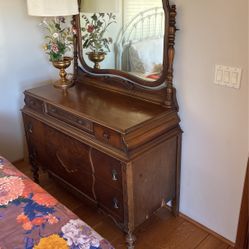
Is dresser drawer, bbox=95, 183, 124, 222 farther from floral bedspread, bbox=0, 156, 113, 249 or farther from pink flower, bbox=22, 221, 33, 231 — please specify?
pink flower, bbox=22, 221, 33, 231

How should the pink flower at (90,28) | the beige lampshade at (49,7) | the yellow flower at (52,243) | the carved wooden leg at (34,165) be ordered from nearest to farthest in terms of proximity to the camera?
1. the yellow flower at (52,243)
2. the beige lampshade at (49,7)
3. the pink flower at (90,28)
4. the carved wooden leg at (34,165)

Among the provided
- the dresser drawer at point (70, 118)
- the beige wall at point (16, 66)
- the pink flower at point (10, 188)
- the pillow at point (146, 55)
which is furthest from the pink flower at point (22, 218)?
the beige wall at point (16, 66)

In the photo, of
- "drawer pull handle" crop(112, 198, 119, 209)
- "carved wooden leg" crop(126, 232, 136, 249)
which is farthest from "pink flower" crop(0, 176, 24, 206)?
"carved wooden leg" crop(126, 232, 136, 249)

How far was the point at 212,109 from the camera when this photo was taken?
69.3 inches

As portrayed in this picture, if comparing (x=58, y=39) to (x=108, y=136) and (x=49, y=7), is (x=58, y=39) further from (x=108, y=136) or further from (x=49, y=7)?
(x=108, y=136)

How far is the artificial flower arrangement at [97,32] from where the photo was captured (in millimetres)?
2123

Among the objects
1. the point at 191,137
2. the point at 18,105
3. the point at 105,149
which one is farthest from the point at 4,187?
the point at 18,105

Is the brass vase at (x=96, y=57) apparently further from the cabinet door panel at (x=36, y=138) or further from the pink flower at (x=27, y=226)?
the pink flower at (x=27, y=226)

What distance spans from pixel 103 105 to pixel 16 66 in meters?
1.12

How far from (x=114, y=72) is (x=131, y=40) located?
27cm

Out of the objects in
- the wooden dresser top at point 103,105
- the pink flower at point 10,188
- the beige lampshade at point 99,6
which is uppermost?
the beige lampshade at point 99,6

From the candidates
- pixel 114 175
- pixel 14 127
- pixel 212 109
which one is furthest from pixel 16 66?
pixel 212 109

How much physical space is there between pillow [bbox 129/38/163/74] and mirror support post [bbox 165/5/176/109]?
8cm

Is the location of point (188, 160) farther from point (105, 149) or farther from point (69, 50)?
point (69, 50)
